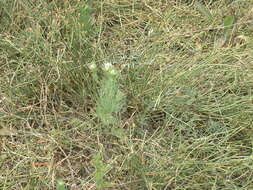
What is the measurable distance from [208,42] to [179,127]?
0.53 m

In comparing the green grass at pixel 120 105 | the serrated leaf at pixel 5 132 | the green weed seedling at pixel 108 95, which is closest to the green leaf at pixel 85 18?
the green grass at pixel 120 105

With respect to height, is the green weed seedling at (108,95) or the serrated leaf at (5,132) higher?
the green weed seedling at (108,95)

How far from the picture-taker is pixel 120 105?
139 centimetres

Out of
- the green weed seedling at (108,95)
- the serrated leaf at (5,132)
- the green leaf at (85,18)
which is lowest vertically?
the serrated leaf at (5,132)

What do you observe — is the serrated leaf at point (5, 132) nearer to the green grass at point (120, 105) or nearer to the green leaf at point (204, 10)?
the green grass at point (120, 105)

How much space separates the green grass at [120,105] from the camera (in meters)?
1.25

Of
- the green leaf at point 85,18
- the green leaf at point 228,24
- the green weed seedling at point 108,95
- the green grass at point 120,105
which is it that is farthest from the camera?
the green leaf at point 228,24

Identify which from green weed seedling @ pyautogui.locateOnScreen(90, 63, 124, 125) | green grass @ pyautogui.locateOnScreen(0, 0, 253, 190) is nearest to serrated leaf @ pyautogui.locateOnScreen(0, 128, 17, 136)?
green grass @ pyautogui.locateOnScreen(0, 0, 253, 190)

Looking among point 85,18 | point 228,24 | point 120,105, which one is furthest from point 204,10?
point 120,105

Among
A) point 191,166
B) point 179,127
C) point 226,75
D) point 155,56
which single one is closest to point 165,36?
point 155,56

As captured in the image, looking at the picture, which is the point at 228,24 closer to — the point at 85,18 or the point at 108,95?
the point at 85,18

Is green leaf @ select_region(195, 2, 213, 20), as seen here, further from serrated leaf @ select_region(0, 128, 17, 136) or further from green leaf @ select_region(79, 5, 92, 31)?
serrated leaf @ select_region(0, 128, 17, 136)

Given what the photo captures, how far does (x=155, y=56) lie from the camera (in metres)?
1.49

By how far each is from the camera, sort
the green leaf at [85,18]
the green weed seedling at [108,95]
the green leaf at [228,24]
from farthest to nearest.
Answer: the green leaf at [228,24] < the green leaf at [85,18] < the green weed seedling at [108,95]
